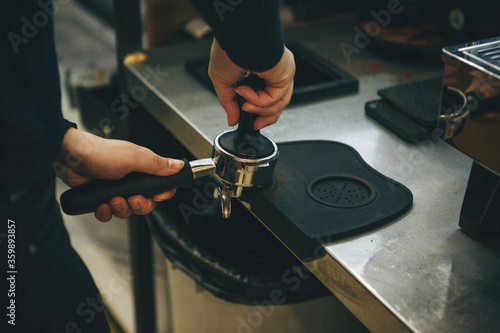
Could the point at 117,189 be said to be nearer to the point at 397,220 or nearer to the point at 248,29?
the point at 248,29

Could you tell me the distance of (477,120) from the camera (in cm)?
65

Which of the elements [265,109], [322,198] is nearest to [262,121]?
[265,109]

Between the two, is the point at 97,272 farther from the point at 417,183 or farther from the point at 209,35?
the point at 417,183

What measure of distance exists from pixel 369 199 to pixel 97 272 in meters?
1.27

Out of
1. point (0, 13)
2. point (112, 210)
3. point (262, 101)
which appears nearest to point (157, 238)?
point (112, 210)

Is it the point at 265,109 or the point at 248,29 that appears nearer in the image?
the point at 248,29

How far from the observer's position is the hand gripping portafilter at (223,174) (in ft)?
2.34

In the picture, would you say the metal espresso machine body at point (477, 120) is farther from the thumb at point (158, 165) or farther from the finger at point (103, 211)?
the finger at point (103, 211)

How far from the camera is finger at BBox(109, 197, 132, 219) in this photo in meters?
0.73

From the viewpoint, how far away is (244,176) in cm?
76

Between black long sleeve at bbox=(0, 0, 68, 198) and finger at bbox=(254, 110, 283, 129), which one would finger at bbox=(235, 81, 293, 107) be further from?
black long sleeve at bbox=(0, 0, 68, 198)

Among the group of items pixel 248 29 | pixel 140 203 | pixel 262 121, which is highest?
pixel 248 29

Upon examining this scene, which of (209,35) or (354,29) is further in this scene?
(209,35)

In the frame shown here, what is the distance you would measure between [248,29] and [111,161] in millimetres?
314
